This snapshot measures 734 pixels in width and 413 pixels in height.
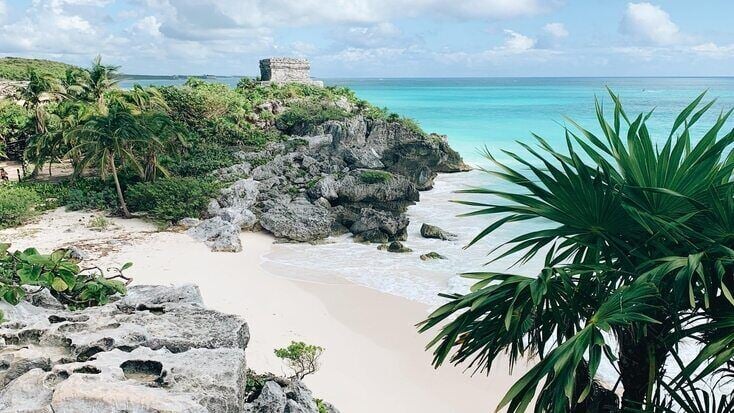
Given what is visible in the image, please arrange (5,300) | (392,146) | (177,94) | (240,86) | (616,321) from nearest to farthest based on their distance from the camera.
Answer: (616,321), (5,300), (177,94), (392,146), (240,86)

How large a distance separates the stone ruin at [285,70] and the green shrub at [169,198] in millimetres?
21036

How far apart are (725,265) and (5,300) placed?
5595 millimetres

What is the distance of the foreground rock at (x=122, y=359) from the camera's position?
11.7 ft

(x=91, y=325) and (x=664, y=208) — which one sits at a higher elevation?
(x=664, y=208)

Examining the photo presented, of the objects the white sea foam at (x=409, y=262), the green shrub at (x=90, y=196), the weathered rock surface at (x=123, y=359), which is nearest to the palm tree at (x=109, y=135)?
the green shrub at (x=90, y=196)

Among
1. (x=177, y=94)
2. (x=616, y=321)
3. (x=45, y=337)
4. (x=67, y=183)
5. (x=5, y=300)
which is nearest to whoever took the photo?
(x=616, y=321)

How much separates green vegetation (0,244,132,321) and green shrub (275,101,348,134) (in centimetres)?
2151

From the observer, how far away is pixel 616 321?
2990 mm

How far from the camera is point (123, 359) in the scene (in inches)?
166

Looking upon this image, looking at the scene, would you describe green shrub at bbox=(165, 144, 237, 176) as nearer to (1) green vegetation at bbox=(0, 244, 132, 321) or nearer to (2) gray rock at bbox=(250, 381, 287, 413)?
(1) green vegetation at bbox=(0, 244, 132, 321)

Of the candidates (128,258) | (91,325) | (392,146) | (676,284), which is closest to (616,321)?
(676,284)

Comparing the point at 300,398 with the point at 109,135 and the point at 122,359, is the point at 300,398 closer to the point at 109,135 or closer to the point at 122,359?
the point at 122,359

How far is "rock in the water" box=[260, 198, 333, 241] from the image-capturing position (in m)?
17.2

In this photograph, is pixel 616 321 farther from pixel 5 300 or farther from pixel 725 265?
pixel 5 300
